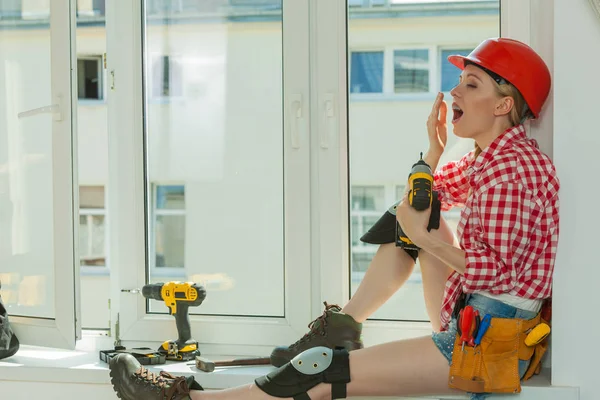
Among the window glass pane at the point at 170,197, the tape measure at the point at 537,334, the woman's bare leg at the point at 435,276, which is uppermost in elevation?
the window glass pane at the point at 170,197

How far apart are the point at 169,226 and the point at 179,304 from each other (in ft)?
0.94

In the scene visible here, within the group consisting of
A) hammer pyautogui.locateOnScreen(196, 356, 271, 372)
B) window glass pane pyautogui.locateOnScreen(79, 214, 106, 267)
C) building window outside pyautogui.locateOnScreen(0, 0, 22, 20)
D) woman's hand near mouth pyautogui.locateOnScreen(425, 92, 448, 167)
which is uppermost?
building window outside pyautogui.locateOnScreen(0, 0, 22, 20)

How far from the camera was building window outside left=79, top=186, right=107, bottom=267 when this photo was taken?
1148 centimetres

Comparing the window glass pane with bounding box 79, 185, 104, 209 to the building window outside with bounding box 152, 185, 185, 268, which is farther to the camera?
the window glass pane with bounding box 79, 185, 104, 209

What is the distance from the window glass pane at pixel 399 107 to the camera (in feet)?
7.68

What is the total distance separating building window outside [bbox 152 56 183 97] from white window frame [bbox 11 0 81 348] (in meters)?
0.24

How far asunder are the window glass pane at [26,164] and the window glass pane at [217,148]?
1.09 ft

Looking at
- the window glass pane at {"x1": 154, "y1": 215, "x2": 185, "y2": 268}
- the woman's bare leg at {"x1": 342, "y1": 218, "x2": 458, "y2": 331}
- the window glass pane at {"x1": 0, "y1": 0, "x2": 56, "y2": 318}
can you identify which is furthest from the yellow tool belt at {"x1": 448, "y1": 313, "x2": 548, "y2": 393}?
the window glass pane at {"x1": 0, "y1": 0, "x2": 56, "y2": 318}

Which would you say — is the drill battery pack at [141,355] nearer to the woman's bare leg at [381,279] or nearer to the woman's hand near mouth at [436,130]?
the woman's bare leg at [381,279]

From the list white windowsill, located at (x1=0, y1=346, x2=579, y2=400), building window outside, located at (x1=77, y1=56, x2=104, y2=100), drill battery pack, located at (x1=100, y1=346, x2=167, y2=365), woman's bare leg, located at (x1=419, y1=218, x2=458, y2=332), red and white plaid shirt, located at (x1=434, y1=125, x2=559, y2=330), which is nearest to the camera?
red and white plaid shirt, located at (x1=434, y1=125, x2=559, y2=330)

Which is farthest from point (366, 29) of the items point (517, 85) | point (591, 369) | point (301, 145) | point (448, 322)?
point (591, 369)

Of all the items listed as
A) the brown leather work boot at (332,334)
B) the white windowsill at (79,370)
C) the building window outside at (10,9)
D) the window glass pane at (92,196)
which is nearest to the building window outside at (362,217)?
the brown leather work boot at (332,334)

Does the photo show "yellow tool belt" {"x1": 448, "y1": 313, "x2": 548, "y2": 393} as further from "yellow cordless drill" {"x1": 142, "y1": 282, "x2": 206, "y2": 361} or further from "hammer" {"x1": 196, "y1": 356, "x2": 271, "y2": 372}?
"yellow cordless drill" {"x1": 142, "y1": 282, "x2": 206, "y2": 361}

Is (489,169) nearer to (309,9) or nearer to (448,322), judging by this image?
(448,322)
